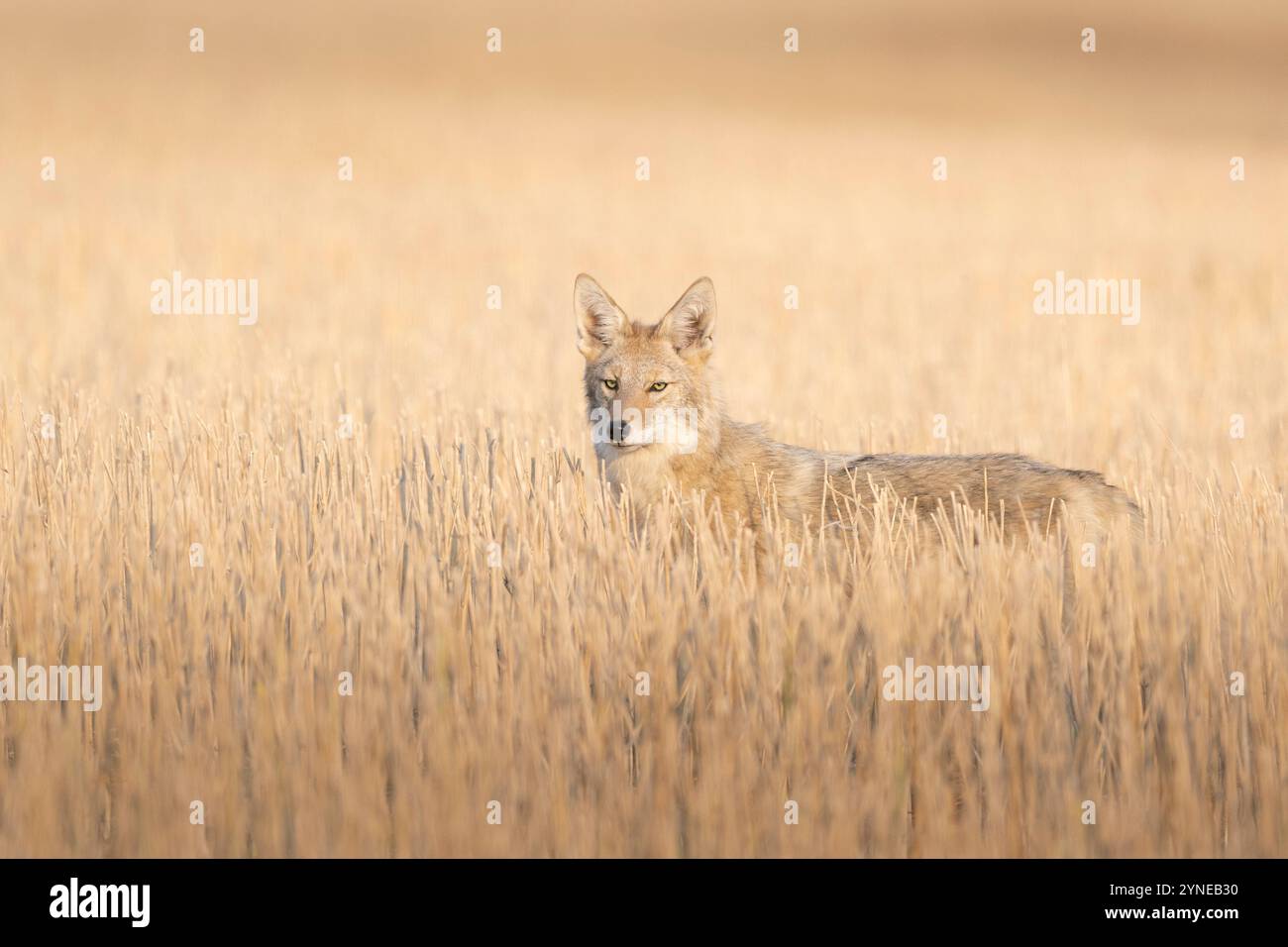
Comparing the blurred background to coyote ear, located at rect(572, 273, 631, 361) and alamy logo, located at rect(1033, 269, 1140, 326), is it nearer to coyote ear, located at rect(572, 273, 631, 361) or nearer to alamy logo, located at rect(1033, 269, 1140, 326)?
alamy logo, located at rect(1033, 269, 1140, 326)

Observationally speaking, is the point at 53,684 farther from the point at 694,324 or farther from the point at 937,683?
the point at 694,324

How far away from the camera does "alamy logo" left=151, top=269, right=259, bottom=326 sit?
1487 centimetres

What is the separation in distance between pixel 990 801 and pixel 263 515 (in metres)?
3.94

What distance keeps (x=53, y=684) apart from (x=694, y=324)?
3.75 m

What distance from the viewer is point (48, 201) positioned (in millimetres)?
21203

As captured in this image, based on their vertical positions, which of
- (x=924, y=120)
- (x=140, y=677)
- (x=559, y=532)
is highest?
(x=924, y=120)

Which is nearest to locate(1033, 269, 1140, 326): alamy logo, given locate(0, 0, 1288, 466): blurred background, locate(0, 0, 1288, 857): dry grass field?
locate(0, 0, 1288, 466): blurred background

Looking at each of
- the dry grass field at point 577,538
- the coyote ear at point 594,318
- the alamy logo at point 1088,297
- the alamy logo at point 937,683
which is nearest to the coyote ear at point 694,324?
the coyote ear at point 594,318

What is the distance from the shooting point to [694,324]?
734 centimetres

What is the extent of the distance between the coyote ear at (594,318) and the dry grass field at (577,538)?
2.43ft
